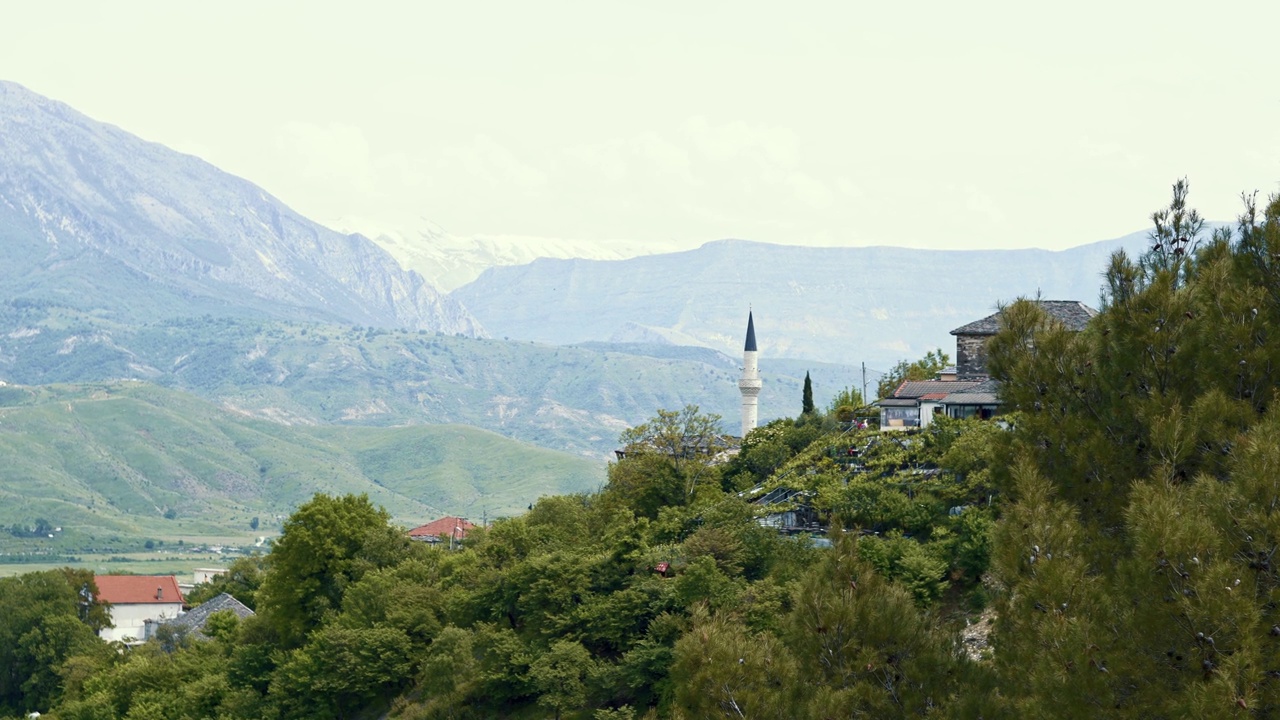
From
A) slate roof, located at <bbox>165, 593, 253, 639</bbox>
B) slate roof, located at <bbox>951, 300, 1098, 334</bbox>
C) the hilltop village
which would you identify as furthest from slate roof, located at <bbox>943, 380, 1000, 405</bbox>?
slate roof, located at <bbox>165, 593, 253, 639</bbox>

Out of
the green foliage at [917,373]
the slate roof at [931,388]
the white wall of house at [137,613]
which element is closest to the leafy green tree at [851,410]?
the green foliage at [917,373]

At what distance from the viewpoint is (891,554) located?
53375mm

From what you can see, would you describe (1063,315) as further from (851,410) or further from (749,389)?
(749,389)

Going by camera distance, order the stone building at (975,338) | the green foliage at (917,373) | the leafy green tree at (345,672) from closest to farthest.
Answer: the leafy green tree at (345,672) < the stone building at (975,338) < the green foliage at (917,373)

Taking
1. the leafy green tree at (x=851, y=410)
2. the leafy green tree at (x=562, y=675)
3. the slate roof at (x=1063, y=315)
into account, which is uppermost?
the slate roof at (x=1063, y=315)

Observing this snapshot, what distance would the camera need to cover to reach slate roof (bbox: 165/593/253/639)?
110m

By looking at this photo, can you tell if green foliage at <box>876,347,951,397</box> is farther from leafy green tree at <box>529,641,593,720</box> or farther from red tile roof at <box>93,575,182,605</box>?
red tile roof at <box>93,575,182,605</box>

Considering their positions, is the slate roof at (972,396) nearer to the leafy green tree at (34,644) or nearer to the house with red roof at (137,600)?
the leafy green tree at (34,644)

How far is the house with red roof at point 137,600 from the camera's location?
542 feet

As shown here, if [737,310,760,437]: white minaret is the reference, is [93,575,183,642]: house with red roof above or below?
below

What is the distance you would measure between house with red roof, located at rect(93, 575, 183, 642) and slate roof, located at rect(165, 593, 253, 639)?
48691mm

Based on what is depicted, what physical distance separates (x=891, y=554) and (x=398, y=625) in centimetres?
2772

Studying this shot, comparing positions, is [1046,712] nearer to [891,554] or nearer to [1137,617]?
[1137,617]

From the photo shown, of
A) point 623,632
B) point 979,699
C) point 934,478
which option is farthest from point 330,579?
point 979,699
